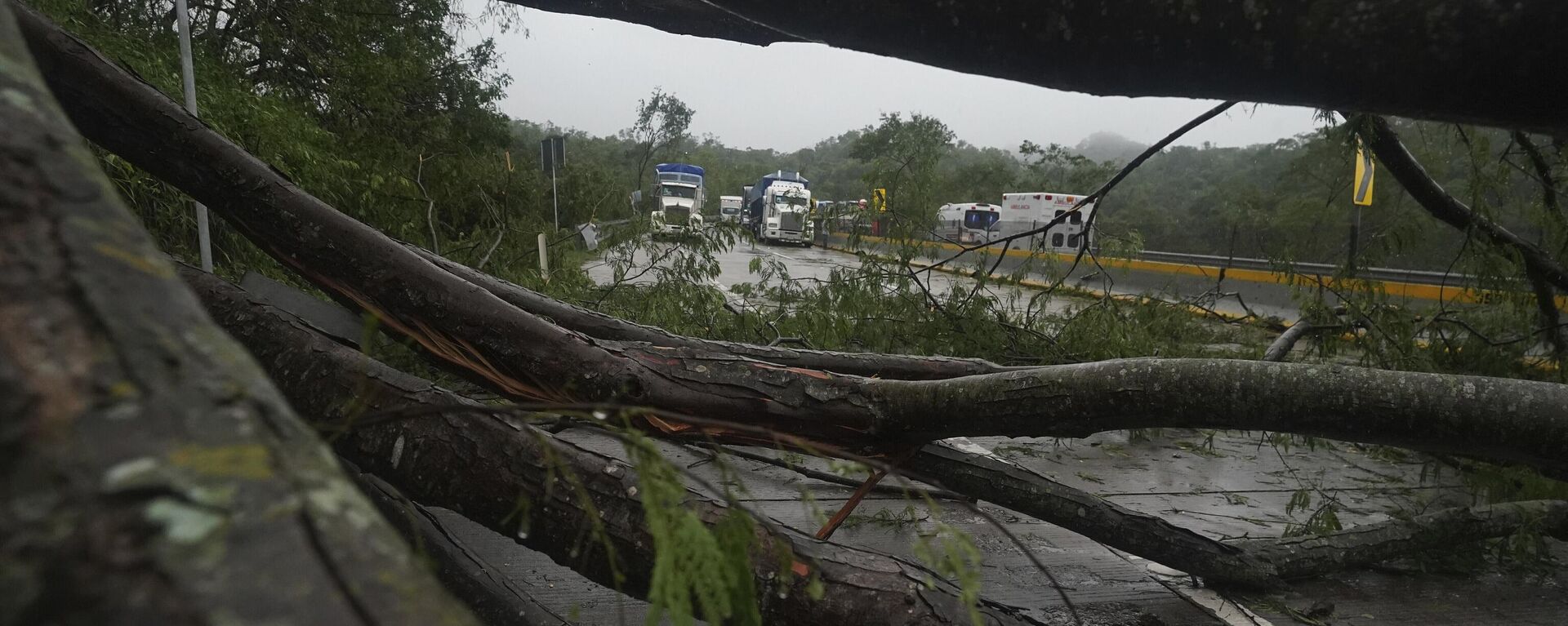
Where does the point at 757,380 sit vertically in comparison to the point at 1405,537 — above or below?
above

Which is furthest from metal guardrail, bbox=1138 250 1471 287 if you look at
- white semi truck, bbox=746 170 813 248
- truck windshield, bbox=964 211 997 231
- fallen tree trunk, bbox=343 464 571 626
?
white semi truck, bbox=746 170 813 248

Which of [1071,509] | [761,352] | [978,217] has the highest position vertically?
[978,217]

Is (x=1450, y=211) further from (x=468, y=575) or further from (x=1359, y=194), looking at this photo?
(x=468, y=575)

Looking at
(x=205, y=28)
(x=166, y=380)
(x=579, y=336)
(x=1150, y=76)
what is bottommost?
(x=579, y=336)

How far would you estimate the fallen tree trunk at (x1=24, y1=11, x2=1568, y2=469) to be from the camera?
2.21 m

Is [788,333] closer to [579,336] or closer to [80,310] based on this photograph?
[579,336]

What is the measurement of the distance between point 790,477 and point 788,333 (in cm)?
181

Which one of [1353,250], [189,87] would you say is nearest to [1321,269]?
[1353,250]

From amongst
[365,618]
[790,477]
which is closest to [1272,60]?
[365,618]

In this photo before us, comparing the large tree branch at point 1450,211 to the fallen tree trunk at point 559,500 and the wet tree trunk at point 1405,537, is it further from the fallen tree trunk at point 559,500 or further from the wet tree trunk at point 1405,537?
the fallen tree trunk at point 559,500

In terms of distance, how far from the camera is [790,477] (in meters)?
4.87

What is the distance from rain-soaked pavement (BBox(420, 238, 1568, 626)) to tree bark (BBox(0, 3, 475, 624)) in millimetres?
1641

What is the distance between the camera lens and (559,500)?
2.11 m

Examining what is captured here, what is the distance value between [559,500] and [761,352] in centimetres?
99
